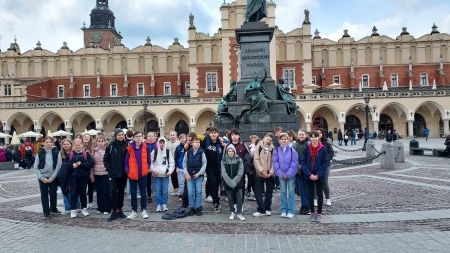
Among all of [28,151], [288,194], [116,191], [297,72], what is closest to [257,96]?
[288,194]

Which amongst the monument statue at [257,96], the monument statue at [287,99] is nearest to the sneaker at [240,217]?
the monument statue at [257,96]

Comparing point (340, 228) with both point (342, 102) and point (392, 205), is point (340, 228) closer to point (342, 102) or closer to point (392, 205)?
point (392, 205)

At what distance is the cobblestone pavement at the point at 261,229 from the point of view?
4688 mm

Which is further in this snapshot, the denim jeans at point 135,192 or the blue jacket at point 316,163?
the denim jeans at point 135,192

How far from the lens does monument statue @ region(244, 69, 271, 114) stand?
11.8 m

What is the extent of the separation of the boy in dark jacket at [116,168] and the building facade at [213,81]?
29871mm

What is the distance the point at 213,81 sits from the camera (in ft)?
138

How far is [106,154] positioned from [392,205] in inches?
229

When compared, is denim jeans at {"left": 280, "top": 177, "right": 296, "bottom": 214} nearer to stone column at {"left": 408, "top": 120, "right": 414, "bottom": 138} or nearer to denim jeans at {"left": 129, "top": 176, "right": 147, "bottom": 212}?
denim jeans at {"left": 129, "top": 176, "right": 147, "bottom": 212}

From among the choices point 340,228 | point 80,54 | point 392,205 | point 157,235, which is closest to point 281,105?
point 392,205

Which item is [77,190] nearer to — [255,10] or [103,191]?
[103,191]

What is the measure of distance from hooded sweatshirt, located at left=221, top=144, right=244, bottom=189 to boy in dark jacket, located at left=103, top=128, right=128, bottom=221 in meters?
1.95

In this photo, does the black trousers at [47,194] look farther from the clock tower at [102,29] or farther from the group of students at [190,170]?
the clock tower at [102,29]

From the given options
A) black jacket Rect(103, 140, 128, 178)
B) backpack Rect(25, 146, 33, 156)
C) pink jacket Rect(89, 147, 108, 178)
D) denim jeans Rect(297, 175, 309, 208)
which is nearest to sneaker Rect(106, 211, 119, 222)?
black jacket Rect(103, 140, 128, 178)
